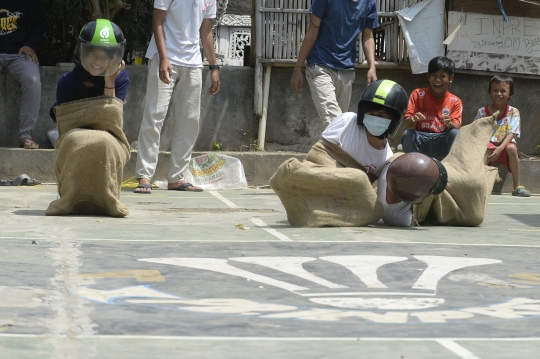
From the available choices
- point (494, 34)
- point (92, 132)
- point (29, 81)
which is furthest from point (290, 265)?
point (494, 34)

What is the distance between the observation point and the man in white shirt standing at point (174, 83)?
866 cm

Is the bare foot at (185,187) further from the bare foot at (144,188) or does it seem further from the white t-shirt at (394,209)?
the white t-shirt at (394,209)

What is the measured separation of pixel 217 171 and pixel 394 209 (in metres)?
3.84

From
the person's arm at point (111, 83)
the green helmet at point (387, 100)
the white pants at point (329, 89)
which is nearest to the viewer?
the green helmet at point (387, 100)

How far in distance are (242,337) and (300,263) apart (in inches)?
57.3

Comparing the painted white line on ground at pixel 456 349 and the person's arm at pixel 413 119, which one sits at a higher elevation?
the person's arm at pixel 413 119

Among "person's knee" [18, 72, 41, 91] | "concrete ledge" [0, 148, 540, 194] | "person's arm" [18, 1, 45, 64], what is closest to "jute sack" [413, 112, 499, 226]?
"concrete ledge" [0, 148, 540, 194]

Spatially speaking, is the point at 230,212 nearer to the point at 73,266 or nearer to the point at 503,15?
the point at 73,266

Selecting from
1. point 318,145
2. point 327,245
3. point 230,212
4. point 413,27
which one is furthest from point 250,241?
point 413,27

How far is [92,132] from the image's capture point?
21.1ft

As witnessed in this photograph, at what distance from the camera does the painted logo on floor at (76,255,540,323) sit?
11.5ft

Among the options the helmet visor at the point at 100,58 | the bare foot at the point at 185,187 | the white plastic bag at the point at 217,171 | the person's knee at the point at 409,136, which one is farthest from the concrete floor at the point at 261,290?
the white plastic bag at the point at 217,171

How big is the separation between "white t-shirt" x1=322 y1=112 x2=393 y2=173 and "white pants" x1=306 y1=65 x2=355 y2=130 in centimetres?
180

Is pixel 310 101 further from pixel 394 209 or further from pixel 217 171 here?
pixel 394 209
